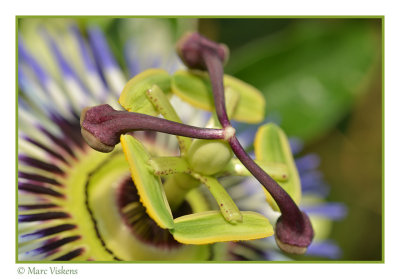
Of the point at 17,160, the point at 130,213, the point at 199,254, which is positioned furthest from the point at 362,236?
the point at 17,160

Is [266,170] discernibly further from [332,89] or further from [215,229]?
[332,89]

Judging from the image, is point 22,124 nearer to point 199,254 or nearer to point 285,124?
point 199,254

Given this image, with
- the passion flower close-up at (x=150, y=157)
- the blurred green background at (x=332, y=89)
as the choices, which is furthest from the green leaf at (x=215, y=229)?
the blurred green background at (x=332, y=89)

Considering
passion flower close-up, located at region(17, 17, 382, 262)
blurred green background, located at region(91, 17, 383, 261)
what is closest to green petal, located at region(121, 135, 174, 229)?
passion flower close-up, located at region(17, 17, 382, 262)

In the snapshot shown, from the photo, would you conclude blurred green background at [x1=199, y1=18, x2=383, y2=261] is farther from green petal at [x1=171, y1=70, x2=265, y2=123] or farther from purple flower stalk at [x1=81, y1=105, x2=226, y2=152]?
purple flower stalk at [x1=81, y1=105, x2=226, y2=152]

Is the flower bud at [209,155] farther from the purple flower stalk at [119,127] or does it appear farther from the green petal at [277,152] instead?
the green petal at [277,152]

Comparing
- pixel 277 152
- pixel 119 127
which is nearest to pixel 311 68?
pixel 277 152
